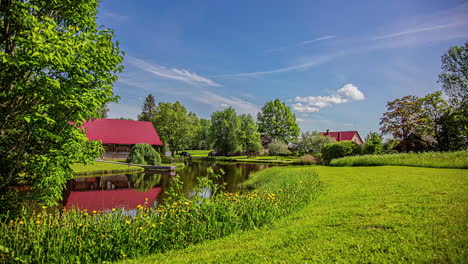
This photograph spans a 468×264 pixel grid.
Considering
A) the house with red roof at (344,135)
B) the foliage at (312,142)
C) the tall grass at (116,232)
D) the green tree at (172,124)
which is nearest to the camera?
the tall grass at (116,232)

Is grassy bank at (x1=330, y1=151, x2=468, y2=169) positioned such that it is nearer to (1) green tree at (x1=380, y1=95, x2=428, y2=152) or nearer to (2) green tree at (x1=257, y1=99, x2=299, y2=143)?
(1) green tree at (x1=380, y1=95, x2=428, y2=152)

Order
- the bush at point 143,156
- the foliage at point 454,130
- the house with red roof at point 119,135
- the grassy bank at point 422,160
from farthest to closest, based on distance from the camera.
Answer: the house with red roof at point 119,135, the bush at point 143,156, the foliage at point 454,130, the grassy bank at point 422,160

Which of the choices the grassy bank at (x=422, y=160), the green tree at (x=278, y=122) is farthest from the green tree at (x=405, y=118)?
the green tree at (x=278, y=122)

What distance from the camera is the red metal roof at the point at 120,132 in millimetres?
35000

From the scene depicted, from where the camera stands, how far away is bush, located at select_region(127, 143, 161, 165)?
29.6m

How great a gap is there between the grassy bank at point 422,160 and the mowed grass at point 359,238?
11.9 m

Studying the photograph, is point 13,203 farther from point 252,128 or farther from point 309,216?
point 252,128

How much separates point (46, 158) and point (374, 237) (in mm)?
6721

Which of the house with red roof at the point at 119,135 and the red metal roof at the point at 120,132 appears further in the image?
the red metal roof at the point at 120,132

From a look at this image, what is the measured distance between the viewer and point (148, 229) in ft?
17.4

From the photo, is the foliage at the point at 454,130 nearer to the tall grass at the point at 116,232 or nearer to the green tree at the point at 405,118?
the green tree at the point at 405,118

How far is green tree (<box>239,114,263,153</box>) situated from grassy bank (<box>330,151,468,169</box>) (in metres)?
31.9

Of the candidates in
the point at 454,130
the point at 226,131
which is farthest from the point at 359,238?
the point at 226,131

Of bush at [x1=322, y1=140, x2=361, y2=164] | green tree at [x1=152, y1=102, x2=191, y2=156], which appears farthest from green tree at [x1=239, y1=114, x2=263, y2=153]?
bush at [x1=322, y1=140, x2=361, y2=164]
